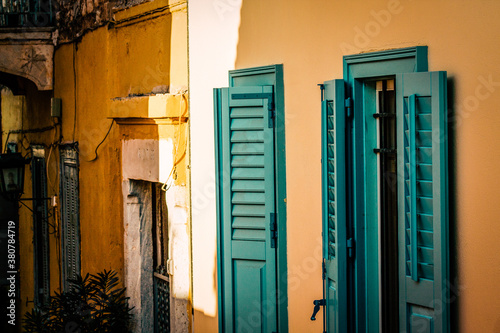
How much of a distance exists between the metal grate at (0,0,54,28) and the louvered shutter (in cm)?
184

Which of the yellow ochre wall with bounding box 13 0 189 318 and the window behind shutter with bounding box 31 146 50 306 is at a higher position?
the yellow ochre wall with bounding box 13 0 189 318

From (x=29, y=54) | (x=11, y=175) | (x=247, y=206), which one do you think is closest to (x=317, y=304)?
(x=247, y=206)

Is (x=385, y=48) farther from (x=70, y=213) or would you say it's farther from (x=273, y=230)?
(x=70, y=213)

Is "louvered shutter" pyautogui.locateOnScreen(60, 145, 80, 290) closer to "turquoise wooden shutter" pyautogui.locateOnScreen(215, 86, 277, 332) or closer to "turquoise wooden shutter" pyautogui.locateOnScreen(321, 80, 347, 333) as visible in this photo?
"turquoise wooden shutter" pyautogui.locateOnScreen(215, 86, 277, 332)

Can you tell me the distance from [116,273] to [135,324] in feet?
2.05

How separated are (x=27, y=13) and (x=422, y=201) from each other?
728 cm

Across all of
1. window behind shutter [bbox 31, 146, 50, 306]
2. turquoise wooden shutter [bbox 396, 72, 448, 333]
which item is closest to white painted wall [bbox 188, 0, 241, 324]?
turquoise wooden shutter [bbox 396, 72, 448, 333]

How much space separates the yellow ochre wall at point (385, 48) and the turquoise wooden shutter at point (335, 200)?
282 mm

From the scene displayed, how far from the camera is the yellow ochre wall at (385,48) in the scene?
132 inches

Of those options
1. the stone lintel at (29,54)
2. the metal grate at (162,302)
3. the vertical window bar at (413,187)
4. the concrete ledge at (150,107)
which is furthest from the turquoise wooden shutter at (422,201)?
the stone lintel at (29,54)

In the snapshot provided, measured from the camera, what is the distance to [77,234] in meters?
8.69

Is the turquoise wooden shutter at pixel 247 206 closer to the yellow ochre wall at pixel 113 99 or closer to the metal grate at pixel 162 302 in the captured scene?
the yellow ochre wall at pixel 113 99

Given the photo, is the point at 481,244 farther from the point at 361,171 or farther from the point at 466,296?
the point at 361,171

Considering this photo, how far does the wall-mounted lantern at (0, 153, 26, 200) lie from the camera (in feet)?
26.8
